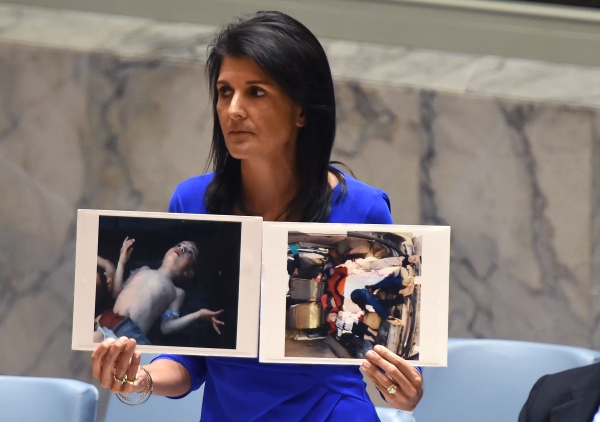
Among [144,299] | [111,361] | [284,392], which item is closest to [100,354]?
[111,361]

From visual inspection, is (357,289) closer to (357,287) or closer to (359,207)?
(357,287)

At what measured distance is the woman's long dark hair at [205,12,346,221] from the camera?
5.92ft

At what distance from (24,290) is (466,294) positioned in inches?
67.2

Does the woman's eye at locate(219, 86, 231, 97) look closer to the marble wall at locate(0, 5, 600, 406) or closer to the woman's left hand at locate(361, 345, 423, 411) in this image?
the woman's left hand at locate(361, 345, 423, 411)

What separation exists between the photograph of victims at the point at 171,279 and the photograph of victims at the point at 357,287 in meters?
0.10

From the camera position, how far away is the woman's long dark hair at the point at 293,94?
1804 mm

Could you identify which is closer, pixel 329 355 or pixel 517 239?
pixel 329 355

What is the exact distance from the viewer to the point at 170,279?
1714 mm

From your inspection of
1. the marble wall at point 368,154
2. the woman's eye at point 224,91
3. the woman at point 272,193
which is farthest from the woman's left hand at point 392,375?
the marble wall at point 368,154

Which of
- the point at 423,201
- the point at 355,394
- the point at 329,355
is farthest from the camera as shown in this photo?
the point at 423,201

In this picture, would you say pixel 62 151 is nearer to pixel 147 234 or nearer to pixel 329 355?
pixel 147 234

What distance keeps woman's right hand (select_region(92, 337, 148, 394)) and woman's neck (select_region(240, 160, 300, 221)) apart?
0.43m

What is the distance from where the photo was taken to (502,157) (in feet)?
11.2

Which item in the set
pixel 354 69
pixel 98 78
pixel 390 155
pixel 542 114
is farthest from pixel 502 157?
pixel 98 78
